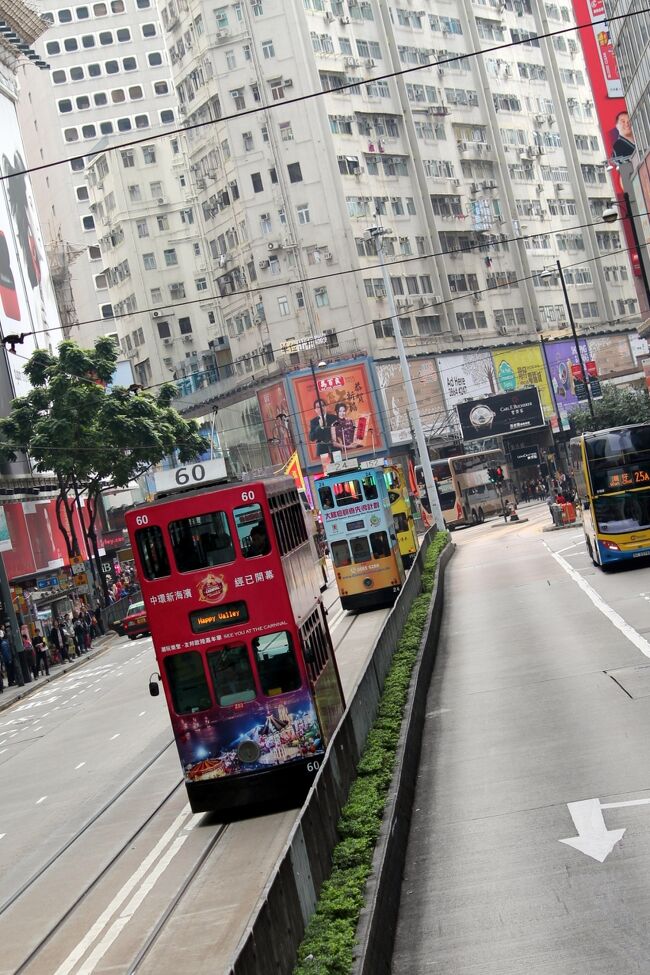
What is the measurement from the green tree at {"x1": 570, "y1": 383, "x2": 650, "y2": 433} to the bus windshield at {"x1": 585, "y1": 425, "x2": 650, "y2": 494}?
29.6m

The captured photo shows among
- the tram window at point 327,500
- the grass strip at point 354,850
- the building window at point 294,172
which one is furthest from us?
the building window at point 294,172

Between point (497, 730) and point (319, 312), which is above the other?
point (319, 312)

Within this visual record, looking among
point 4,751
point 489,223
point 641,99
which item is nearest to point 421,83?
point 489,223

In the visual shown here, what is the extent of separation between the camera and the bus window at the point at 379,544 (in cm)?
3775

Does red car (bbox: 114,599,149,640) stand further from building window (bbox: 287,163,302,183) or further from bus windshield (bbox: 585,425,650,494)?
building window (bbox: 287,163,302,183)

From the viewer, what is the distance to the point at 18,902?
50.7 ft

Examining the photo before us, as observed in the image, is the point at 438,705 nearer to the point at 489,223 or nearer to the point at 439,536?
the point at 439,536

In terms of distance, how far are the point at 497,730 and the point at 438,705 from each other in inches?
126

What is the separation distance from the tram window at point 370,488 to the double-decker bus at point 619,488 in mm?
5796

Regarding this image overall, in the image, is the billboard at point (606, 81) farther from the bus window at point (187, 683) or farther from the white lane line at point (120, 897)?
the white lane line at point (120, 897)

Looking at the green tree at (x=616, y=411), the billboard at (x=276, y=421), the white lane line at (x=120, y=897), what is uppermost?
the billboard at (x=276, y=421)

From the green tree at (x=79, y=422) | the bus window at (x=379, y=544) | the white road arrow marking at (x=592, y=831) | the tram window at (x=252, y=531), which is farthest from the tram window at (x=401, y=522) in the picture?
the white road arrow marking at (x=592, y=831)

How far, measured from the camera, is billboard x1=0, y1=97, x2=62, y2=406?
6056cm

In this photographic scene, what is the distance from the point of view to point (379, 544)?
37781 millimetres
